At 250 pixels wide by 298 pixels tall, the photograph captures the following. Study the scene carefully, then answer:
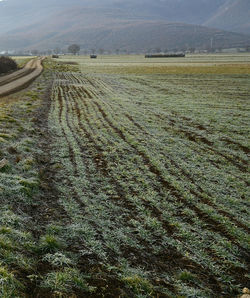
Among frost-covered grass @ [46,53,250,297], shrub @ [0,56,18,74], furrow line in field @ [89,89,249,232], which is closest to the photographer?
frost-covered grass @ [46,53,250,297]

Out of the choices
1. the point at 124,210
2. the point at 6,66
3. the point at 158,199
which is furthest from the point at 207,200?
the point at 6,66

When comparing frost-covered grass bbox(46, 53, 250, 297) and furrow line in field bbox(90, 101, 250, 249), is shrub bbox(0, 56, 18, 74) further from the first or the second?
furrow line in field bbox(90, 101, 250, 249)

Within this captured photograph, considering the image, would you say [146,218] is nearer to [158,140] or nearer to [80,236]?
[80,236]

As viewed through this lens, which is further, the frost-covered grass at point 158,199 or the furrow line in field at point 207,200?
the furrow line in field at point 207,200

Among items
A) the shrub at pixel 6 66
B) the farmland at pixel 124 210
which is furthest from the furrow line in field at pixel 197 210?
the shrub at pixel 6 66

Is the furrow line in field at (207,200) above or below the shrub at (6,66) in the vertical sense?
below

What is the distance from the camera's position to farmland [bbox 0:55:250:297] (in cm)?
719

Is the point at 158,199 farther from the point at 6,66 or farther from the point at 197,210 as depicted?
the point at 6,66

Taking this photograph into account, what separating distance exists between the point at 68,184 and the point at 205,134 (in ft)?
40.5

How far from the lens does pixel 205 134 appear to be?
832 inches

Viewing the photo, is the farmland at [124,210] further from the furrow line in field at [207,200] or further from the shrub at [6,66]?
the shrub at [6,66]

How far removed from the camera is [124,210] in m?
10.7

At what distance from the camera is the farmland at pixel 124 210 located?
7.19 m

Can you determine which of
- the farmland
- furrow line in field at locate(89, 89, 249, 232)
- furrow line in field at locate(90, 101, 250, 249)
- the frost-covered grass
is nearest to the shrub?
the frost-covered grass
